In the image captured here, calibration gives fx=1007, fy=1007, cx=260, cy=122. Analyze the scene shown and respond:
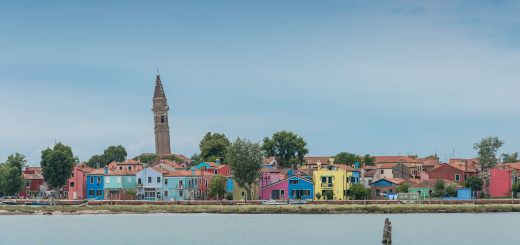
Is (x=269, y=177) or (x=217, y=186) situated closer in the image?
(x=217, y=186)

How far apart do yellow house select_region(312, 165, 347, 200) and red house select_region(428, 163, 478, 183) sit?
17.2 metres

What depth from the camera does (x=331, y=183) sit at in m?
119

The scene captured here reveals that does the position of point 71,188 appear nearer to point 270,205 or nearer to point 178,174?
point 178,174

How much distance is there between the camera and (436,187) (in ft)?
388

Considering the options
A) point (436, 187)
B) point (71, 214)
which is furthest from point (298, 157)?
point (71, 214)

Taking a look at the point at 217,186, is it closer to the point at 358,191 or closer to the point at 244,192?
the point at 244,192

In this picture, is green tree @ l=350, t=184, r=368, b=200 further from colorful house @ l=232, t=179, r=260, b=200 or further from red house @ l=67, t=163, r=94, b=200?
red house @ l=67, t=163, r=94, b=200

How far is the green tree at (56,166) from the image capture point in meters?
138

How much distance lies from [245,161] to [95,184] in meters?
24.9
